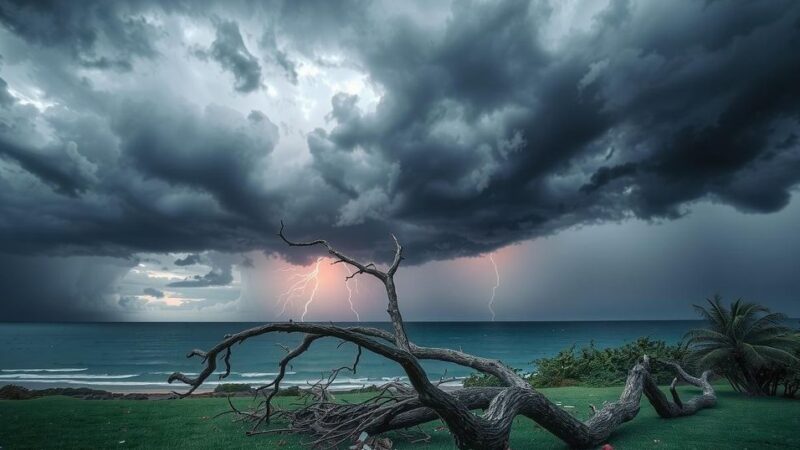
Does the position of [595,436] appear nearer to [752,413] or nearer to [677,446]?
[677,446]

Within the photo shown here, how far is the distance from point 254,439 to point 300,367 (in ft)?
154

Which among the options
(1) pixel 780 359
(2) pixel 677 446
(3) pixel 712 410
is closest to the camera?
(2) pixel 677 446

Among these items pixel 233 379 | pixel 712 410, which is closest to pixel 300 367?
pixel 233 379

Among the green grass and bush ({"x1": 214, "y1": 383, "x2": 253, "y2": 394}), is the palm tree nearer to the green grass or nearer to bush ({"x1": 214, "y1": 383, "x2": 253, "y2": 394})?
the green grass

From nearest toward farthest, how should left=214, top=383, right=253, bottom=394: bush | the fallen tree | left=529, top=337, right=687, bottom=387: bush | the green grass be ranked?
the fallen tree
the green grass
left=529, top=337, right=687, bottom=387: bush
left=214, top=383, right=253, bottom=394: bush

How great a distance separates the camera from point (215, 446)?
726 centimetres

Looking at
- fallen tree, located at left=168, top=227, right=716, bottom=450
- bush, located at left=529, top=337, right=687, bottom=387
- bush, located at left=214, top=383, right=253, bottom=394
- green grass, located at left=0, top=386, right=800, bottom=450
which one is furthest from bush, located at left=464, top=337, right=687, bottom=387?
bush, located at left=214, top=383, right=253, bottom=394

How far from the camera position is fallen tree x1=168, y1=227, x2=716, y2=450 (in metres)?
4.70

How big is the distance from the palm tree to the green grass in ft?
3.13

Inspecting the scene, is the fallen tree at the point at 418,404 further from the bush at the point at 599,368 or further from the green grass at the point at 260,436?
the bush at the point at 599,368

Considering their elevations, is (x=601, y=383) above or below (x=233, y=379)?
above

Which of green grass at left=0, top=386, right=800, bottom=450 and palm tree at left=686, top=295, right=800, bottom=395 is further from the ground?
palm tree at left=686, top=295, right=800, bottom=395

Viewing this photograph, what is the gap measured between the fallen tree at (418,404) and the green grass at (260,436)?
1.44 ft

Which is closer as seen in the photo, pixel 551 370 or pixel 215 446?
pixel 215 446
